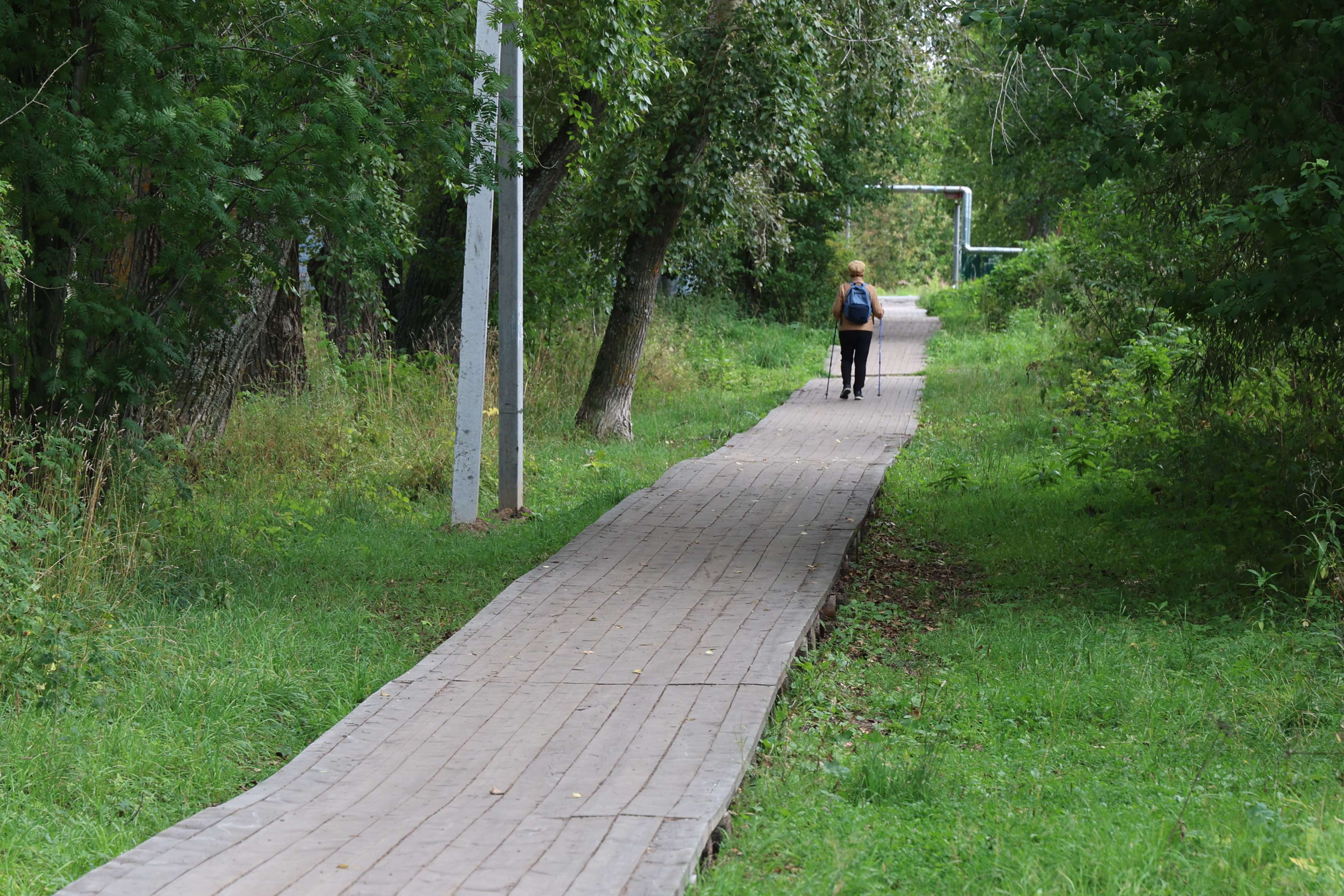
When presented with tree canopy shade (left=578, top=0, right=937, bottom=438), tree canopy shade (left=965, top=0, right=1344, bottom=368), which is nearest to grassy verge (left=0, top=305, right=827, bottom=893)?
tree canopy shade (left=578, top=0, right=937, bottom=438)

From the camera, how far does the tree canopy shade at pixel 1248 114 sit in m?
6.71

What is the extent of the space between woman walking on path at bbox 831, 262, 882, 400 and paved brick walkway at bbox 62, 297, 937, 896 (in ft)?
26.5

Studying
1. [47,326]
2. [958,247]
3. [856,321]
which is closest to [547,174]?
[856,321]

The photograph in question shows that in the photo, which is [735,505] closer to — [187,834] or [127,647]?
[127,647]

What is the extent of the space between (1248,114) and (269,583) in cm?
588

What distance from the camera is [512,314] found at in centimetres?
977

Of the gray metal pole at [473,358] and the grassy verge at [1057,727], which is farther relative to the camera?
the gray metal pole at [473,358]

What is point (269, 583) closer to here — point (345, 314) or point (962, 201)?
point (345, 314)

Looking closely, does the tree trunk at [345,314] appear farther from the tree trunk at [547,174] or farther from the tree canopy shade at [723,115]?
the tree canopy shade at [723,115]

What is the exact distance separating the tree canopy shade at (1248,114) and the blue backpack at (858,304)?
8.80m

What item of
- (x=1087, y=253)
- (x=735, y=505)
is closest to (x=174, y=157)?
(x=735, y=505)

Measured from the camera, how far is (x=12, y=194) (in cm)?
757

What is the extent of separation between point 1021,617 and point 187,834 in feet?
14.8

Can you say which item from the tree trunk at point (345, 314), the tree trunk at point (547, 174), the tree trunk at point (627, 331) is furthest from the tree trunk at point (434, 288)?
the tree trunk at point (627, 331)
